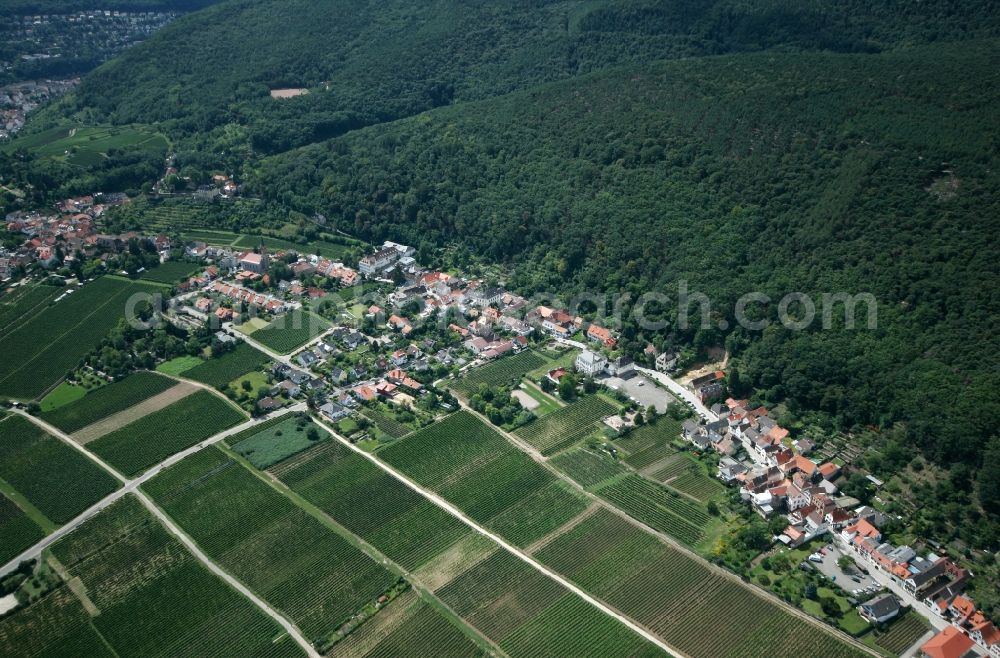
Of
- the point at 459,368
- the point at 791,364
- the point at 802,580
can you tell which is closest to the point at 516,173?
the point at 459,368

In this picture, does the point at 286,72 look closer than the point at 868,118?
No

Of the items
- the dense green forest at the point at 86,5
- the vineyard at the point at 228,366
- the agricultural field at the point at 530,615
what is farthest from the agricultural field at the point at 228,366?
the dense green forest at the point at 86,5

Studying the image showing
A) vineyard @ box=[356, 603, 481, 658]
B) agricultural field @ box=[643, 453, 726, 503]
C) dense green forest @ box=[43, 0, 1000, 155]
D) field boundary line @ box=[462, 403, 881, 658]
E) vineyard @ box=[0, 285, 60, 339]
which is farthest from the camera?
dense green forest @ box=[43, 0, 1000, 155]

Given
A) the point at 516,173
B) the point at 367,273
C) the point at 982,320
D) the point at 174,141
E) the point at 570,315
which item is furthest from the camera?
the point at 174,141

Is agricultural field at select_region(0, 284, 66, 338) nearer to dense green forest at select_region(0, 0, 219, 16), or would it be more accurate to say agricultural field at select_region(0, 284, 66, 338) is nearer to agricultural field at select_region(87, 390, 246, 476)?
agricultural field at select_region(87, 390, 246, 476)

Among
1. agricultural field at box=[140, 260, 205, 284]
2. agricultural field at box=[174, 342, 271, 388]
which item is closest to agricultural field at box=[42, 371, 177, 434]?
agricultural field at box=[174, 342, 271, 388]

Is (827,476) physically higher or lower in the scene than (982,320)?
lower

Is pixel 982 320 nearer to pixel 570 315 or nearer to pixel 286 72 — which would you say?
pixel 570 315
